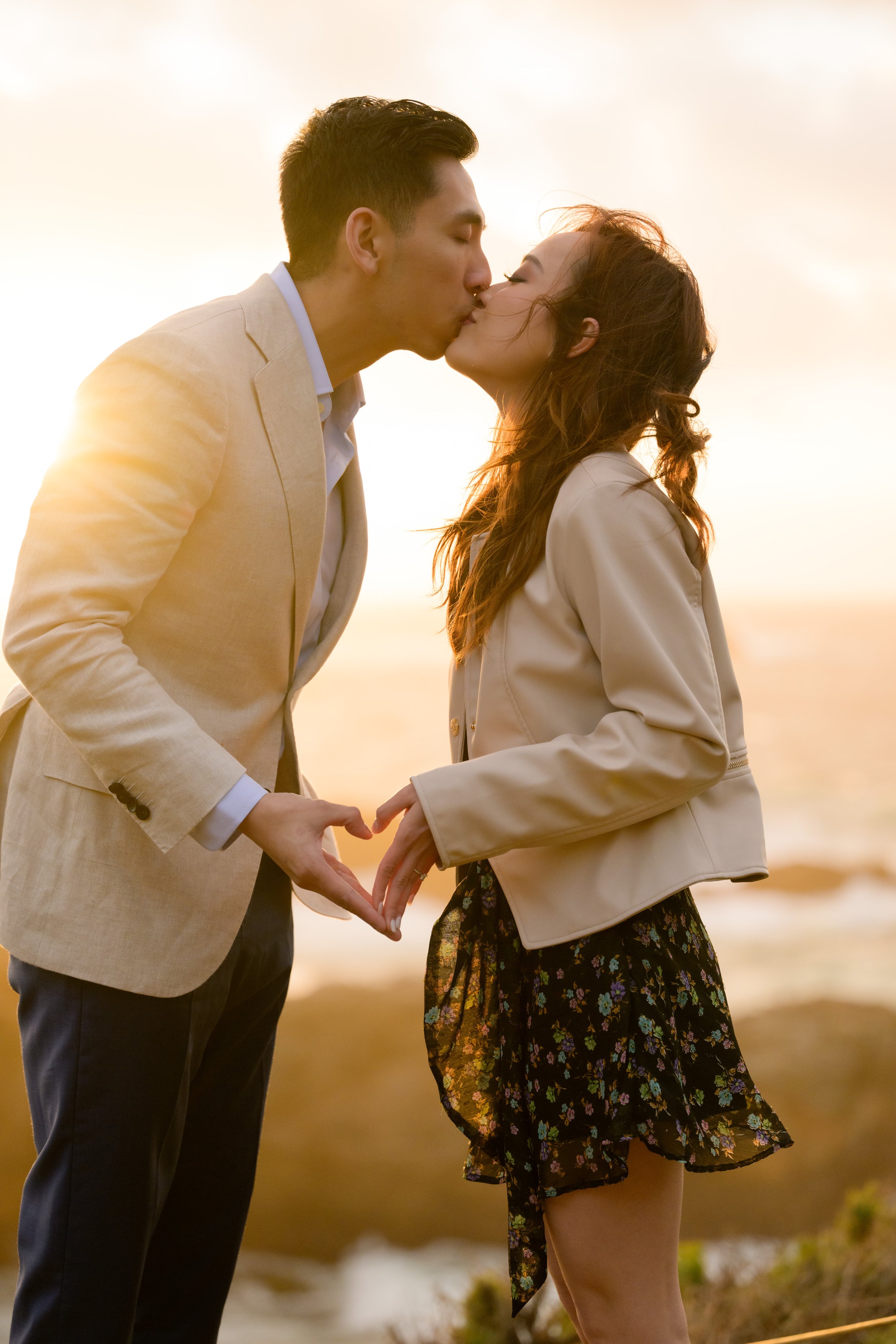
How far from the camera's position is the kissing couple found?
44.1 inches

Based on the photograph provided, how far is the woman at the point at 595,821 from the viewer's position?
1.13 metres

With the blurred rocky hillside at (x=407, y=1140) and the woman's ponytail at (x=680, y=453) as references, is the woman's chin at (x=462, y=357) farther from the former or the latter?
the blurred rocky hillside at (x=407, y=1140)

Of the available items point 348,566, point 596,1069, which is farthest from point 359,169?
point 596,1069

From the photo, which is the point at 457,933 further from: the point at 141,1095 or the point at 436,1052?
the point at 141,1095

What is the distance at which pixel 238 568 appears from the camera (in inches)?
49.2

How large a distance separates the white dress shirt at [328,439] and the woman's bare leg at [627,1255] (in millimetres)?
646

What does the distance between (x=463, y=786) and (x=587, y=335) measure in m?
0.61

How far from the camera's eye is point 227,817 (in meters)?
1.13

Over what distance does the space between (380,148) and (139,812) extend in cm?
101

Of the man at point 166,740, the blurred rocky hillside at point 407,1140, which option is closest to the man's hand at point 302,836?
the man at point 166,740

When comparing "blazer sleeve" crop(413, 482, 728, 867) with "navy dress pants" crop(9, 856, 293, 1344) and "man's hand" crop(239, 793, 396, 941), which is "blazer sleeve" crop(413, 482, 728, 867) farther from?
"navy dress pants" crop(9, 856, 293, 1344)

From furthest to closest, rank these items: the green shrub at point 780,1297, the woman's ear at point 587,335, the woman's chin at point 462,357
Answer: the green shrub at point 780,1297 < the woman's chin at point 462,357 < the woman's ear at point 587,335

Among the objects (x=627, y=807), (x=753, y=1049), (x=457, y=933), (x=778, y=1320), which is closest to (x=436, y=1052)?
(x=457, y=933)

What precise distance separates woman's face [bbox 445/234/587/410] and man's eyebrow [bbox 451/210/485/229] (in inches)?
6.0
